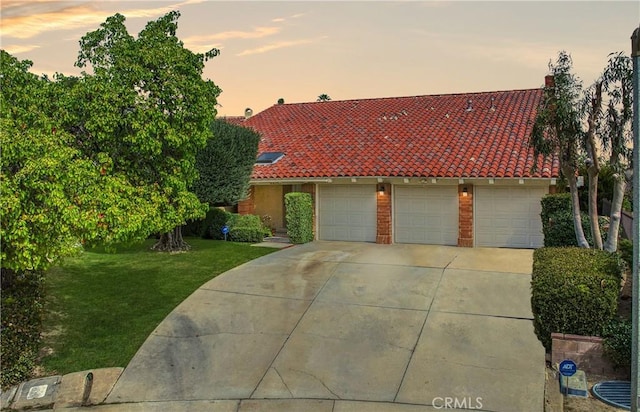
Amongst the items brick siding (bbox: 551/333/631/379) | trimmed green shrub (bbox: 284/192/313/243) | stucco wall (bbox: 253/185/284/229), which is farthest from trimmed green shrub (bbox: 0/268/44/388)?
stucco wall (bbox: 253/185/284/229)

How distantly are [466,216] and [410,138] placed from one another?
428 centimetres

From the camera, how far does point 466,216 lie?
56.1 feet

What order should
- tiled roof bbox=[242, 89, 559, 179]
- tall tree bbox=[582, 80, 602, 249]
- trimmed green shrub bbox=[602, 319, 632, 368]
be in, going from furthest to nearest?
1. tiled roof bbox=[242, 89, 559, 179]
2. tall tree bbox=[582, 80, 602, 249]
3. trimmed green shrub bbox=[602, 319, 632, 368]

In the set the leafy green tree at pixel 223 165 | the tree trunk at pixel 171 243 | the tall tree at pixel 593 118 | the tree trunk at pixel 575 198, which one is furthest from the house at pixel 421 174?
the tall tree at pixel 593 118

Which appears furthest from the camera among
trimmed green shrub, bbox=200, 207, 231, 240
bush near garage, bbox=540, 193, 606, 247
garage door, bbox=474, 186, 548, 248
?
trimmed green shrub, bbox=200, 207, 231, 240

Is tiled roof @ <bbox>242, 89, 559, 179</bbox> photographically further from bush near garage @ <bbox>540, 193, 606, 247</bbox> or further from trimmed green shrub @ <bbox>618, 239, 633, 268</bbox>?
trimmed green shrub @ <bbox>618, 239, 633, 268</bbox>

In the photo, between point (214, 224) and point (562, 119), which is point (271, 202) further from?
point (562, 119)

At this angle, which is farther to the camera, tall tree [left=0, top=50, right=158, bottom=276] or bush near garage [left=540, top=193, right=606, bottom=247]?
bush near garage [left=540, top=193, right=606, bottom=247]

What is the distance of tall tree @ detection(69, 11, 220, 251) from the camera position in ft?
28.2

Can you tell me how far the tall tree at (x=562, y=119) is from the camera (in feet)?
32.1

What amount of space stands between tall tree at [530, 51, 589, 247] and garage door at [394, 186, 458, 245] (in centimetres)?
693

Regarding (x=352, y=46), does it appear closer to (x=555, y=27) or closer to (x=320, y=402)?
(x=555, y=27)

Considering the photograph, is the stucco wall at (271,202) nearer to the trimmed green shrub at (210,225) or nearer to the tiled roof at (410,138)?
the tiled roof at (410,138)

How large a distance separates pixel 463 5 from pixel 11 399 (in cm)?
1157
